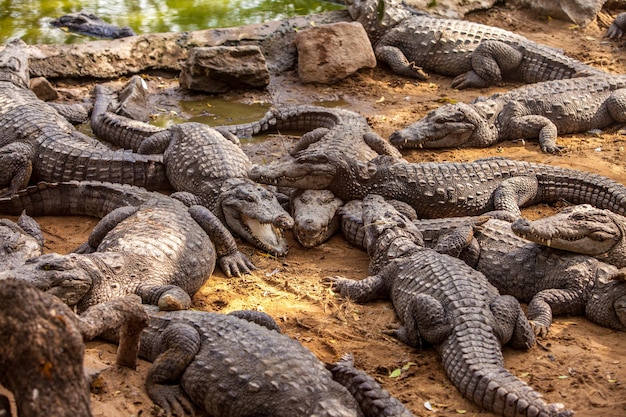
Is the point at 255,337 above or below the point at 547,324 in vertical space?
above

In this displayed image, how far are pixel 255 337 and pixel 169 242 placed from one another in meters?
1.60

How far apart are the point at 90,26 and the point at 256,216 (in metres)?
6.45

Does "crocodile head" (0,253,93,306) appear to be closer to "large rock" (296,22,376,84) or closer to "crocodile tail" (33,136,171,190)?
"crocodile tail" (33,136,171,190)

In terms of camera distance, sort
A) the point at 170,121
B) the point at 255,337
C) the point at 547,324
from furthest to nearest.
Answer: the point at 170,121 < the point at 547,324 < the point at 255,337

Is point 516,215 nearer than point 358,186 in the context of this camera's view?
Yes

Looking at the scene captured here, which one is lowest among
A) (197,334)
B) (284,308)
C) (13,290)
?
(284,308)

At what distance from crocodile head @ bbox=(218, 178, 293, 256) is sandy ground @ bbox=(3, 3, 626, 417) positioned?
0.11 meters

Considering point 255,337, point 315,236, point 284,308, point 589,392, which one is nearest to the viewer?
point 255,337

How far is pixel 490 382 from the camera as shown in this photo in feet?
13.8

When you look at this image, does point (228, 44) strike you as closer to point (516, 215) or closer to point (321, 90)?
point (321, 90)

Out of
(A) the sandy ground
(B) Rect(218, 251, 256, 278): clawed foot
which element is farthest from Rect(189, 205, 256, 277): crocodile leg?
(A) the sandy ground

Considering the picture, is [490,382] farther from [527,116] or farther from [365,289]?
[527,116]

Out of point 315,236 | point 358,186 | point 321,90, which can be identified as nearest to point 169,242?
point 315,236

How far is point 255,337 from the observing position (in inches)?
162
